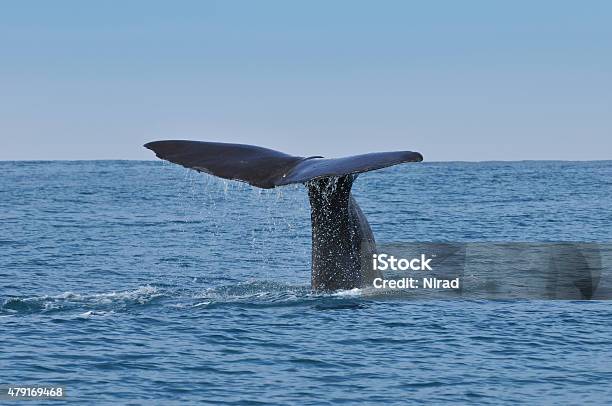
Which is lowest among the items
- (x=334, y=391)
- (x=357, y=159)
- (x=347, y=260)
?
(x=334, y=391)

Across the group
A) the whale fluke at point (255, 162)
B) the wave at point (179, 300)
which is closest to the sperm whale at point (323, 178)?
the whale fluke at point (255, 162)

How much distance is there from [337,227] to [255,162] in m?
1.91

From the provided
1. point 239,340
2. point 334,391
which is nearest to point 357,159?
point 334,391

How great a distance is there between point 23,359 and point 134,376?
5.39 feet

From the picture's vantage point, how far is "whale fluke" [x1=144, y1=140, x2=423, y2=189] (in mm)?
11617

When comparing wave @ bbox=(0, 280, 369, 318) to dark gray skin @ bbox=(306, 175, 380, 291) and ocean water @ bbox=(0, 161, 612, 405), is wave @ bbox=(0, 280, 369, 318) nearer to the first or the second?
ocean water @ bbox=(0, 161, 612, 405)

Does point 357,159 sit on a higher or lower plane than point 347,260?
higher

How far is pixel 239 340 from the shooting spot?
13945mm

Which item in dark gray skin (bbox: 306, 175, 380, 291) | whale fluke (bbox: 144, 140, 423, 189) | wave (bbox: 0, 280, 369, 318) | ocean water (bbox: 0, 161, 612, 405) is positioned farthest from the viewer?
wave (bbox: 0, 280, 369, 318)

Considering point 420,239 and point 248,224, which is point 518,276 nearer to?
point 420,239

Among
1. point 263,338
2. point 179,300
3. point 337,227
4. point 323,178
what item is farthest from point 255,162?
point 179,300

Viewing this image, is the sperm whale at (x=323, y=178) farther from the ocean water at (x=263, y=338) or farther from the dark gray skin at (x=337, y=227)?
the ocean water at (x=263, y=338)

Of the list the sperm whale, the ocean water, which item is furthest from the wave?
the sperm whale

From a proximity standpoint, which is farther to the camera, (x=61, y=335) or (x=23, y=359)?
(x=61, y=335)
